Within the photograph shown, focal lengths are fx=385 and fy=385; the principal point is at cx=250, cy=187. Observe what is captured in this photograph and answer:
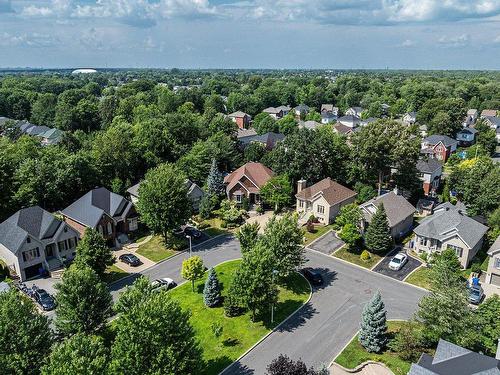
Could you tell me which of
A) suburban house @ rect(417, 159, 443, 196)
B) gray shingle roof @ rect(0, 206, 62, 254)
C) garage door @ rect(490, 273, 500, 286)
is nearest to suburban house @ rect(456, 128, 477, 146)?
suburban house @ rect(417, 159, 443, 196)

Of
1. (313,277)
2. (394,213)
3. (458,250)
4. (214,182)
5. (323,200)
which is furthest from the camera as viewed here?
(214,182)

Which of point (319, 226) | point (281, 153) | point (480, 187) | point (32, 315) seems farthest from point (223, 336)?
point (480, 187)

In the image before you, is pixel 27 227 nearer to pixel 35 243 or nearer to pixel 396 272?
pixel 35 243

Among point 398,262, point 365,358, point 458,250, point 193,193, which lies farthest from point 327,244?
point 193,193

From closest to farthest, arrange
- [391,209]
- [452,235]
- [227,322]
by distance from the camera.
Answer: [227,322], [452,235], [391,209]

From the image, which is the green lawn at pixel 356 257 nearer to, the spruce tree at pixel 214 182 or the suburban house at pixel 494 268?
the suburban house at pixel 494 268

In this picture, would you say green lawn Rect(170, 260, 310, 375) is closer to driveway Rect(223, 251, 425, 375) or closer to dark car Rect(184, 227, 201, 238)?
driveway Rect(223, 251, 425, 375)
